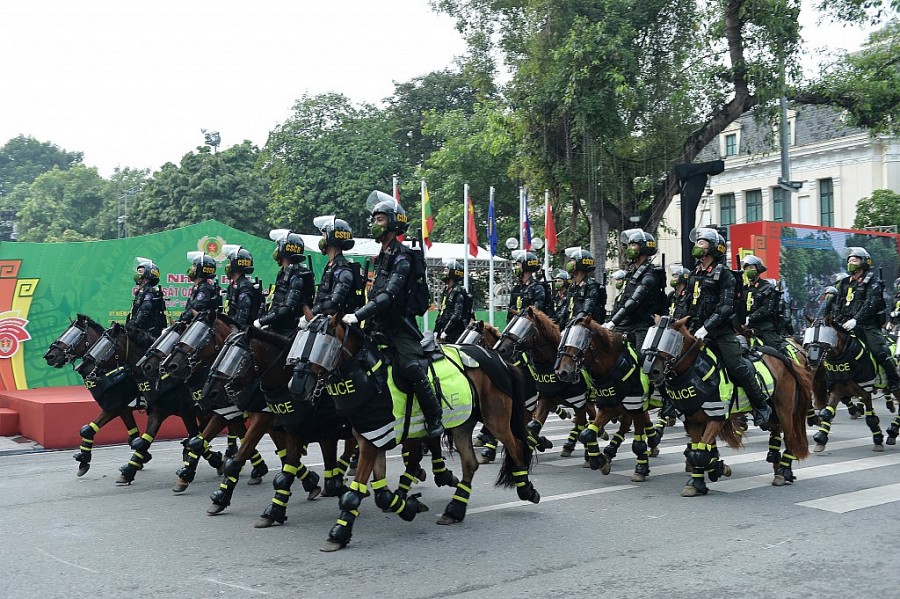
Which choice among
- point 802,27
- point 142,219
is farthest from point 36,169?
point 802,27

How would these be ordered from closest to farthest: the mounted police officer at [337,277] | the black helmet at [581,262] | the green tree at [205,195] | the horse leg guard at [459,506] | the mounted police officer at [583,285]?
the mounted police officer at [337,277]
the horse leg guard at [459,506]
the mounted police officer at [583,285]
the black helmet at [581,262]
the green tree at [205,195]

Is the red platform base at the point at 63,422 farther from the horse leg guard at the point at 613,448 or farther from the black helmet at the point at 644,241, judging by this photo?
the black helmet at the point at 644,241

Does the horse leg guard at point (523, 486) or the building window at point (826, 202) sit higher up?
the building window at point (826, 202)

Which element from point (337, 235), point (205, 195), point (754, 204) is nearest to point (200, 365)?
point (337, 235)

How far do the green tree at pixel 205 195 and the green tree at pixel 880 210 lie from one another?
31.9m

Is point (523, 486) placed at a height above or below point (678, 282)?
below

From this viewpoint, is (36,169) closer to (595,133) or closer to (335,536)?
(595,133)

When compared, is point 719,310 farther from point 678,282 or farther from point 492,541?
point 492,541

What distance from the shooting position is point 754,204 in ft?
172

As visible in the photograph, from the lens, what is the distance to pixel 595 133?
2439 centimetres

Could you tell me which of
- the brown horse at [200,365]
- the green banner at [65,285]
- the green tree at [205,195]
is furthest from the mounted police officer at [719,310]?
the green tree at [205,195]

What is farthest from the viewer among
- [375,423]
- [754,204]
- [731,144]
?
[731,144]

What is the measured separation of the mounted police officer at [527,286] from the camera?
43.8ft

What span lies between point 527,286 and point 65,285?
31.3 feet
